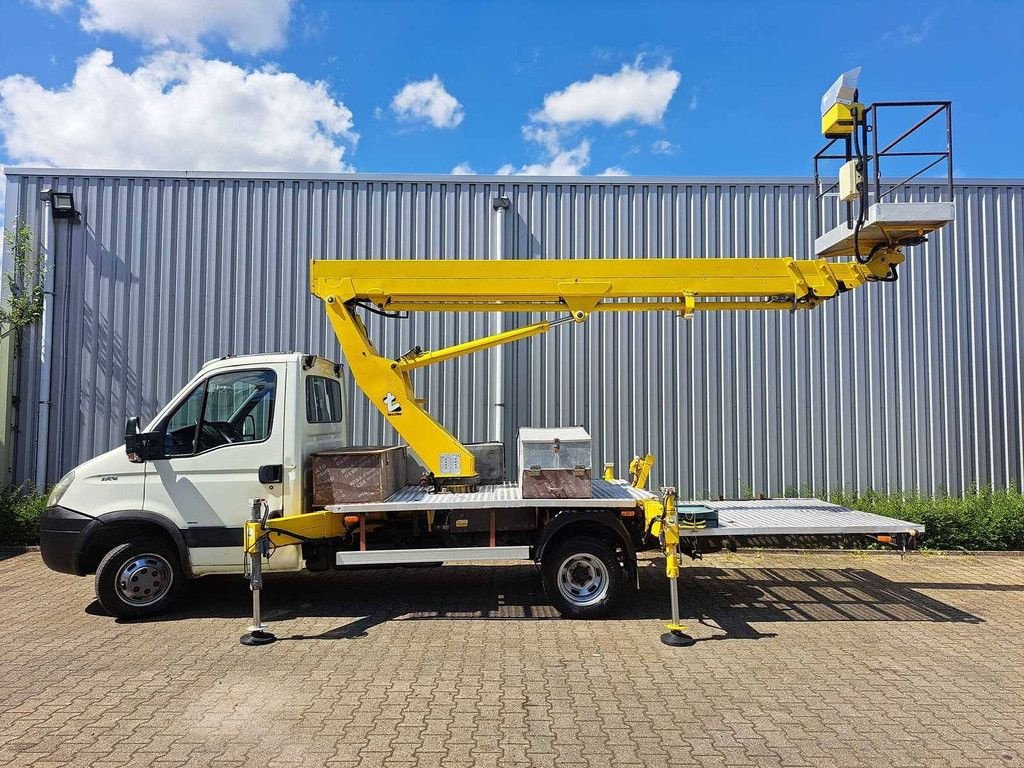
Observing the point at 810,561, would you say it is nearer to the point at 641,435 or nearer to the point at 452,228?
the point at 641,435

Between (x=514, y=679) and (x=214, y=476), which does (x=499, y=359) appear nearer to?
(x=214, y=476)

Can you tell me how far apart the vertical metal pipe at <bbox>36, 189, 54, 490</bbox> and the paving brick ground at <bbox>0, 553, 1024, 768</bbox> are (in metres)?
3.26

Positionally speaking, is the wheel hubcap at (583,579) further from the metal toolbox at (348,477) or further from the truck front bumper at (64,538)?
the truck front bumper at (64,538)

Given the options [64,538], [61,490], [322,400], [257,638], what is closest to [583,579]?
[257,638]

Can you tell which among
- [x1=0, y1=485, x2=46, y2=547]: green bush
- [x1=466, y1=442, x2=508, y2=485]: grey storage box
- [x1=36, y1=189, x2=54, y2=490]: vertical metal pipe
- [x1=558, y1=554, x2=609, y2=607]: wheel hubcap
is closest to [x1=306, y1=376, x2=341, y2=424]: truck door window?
[x1=466, y1=442, x2=508, y2=485]: grey storage box

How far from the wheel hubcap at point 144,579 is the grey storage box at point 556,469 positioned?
3433 millimetres

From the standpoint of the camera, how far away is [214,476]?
613cm

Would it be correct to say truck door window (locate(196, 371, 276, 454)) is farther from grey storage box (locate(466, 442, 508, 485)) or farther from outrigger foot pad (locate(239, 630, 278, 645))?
grey storage box (locate(466, 442, 508, 485))

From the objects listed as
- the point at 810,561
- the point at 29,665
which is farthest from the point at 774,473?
the point at 29,665

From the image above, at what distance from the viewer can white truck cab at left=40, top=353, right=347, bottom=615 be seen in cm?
605

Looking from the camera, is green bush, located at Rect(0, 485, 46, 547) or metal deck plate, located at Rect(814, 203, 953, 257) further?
green bush, located at Rect(0, 485, 46, 547)

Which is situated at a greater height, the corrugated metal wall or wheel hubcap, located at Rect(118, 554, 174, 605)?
the corrugated metal wall

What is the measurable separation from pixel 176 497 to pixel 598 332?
6474 mm

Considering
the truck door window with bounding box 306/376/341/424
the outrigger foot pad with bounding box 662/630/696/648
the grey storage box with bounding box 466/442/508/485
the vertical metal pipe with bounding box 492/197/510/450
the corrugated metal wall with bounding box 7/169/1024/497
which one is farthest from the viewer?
the corrugated metal wall with bounding box 7/169/1024/497
